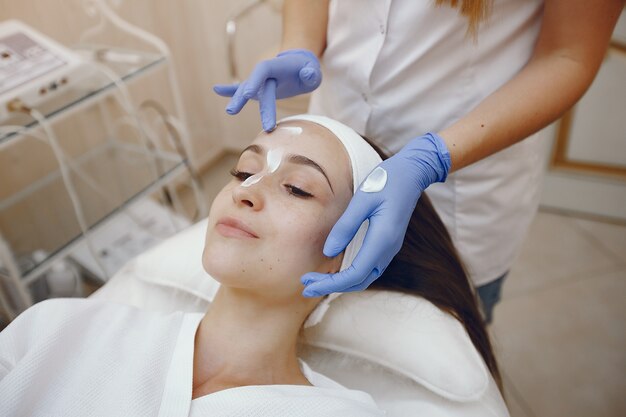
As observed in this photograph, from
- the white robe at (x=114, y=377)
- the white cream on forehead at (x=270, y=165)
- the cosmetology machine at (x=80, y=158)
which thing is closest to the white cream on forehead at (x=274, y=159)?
the white cream on forehead at (x=270, y=165)

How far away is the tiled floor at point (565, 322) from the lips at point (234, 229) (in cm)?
125

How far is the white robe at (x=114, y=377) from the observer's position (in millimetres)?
835

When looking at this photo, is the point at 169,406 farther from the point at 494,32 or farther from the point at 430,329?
the point at 494,32

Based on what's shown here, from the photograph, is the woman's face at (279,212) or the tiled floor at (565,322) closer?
the woman's face at (279,212)

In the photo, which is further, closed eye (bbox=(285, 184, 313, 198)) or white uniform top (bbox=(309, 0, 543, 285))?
white uniform top (bbox=(309, 0, 543, 285))

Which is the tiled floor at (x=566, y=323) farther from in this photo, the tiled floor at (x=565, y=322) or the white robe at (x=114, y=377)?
the white robe at (x=114, y=377)

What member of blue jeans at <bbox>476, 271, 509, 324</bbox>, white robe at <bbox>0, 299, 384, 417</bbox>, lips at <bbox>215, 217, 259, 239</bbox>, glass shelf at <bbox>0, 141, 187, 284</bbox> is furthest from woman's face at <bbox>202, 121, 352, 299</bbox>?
glass shelf at <bbox>0, 141, 187, 284</bbox>

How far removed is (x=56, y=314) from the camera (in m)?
0.94

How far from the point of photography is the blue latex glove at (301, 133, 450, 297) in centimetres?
76

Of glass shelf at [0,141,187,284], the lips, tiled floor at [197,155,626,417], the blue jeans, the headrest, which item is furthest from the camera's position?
glass shelf at [0,141,187,284]

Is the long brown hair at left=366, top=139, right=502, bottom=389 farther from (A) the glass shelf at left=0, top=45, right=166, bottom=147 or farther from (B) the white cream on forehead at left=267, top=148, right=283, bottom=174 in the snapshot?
(A) the glass shelf at left=0, top=45, right=166, bottom=147

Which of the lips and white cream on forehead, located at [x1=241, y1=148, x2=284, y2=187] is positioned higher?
white cream on forehead, located at [x1=241, y1=148, x2=284, y2=187]

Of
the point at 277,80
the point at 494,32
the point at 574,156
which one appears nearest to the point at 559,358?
the point at 574,156

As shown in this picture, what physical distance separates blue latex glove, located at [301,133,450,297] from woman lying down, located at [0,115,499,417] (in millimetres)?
96
